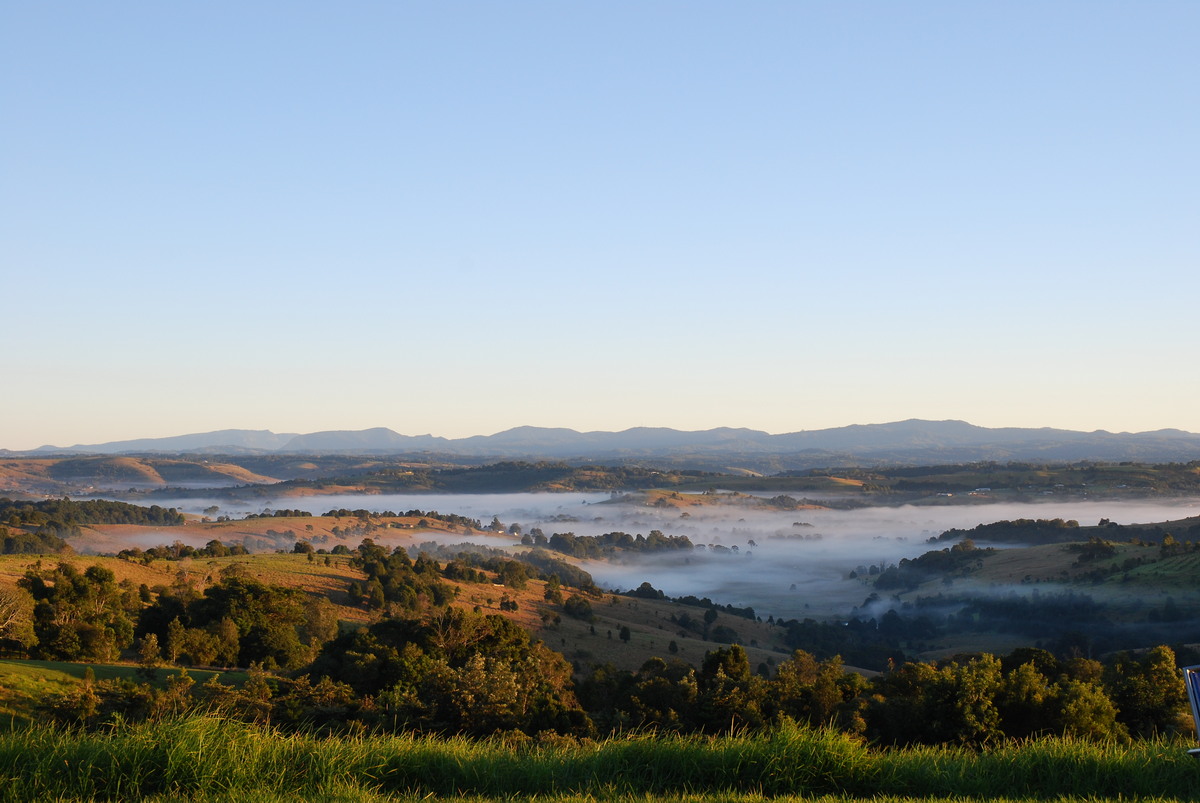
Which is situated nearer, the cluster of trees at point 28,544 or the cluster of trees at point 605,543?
→ the cluster of trees at point 28,544

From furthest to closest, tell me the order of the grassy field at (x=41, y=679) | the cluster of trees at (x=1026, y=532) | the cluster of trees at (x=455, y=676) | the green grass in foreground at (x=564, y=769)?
1. the cluster of trees at (x=1026, y=532)
2. the grassy field at (x=41, y=679)
3. the cluster of trees at (x=455, y=676)
4. the green grass in foreground at (x=564, y=769)

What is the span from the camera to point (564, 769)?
8.04m

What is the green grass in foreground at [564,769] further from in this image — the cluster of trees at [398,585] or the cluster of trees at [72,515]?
the cluster of trees at [72,515]

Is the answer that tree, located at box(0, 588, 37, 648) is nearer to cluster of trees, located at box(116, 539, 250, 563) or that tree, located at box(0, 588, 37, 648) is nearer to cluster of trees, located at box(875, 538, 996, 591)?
cluster of trees, located at box(116, 539, 250, 563)

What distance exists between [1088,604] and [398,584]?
224ft

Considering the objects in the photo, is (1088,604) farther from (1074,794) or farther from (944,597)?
(1074,794)

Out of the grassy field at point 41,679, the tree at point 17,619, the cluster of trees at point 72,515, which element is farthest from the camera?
the cluster of trees at point 72,515

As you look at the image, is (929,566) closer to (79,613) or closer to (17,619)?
(79,613)

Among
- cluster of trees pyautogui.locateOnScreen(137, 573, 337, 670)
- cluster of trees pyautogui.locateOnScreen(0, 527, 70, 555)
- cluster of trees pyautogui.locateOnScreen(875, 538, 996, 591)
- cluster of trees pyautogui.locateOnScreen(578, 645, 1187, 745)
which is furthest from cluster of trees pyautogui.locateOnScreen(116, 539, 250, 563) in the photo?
cluster of trees pyautogui.locateOnScreen(875, 538, 996, 591)

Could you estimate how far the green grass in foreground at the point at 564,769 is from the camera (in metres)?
7.30

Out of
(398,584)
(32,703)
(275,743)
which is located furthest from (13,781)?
(398,584)

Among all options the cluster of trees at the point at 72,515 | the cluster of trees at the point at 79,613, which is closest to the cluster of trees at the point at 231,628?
the cluster of trees at the point at 79,613

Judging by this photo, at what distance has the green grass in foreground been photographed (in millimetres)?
7297

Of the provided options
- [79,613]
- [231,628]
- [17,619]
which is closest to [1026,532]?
[231,628]
